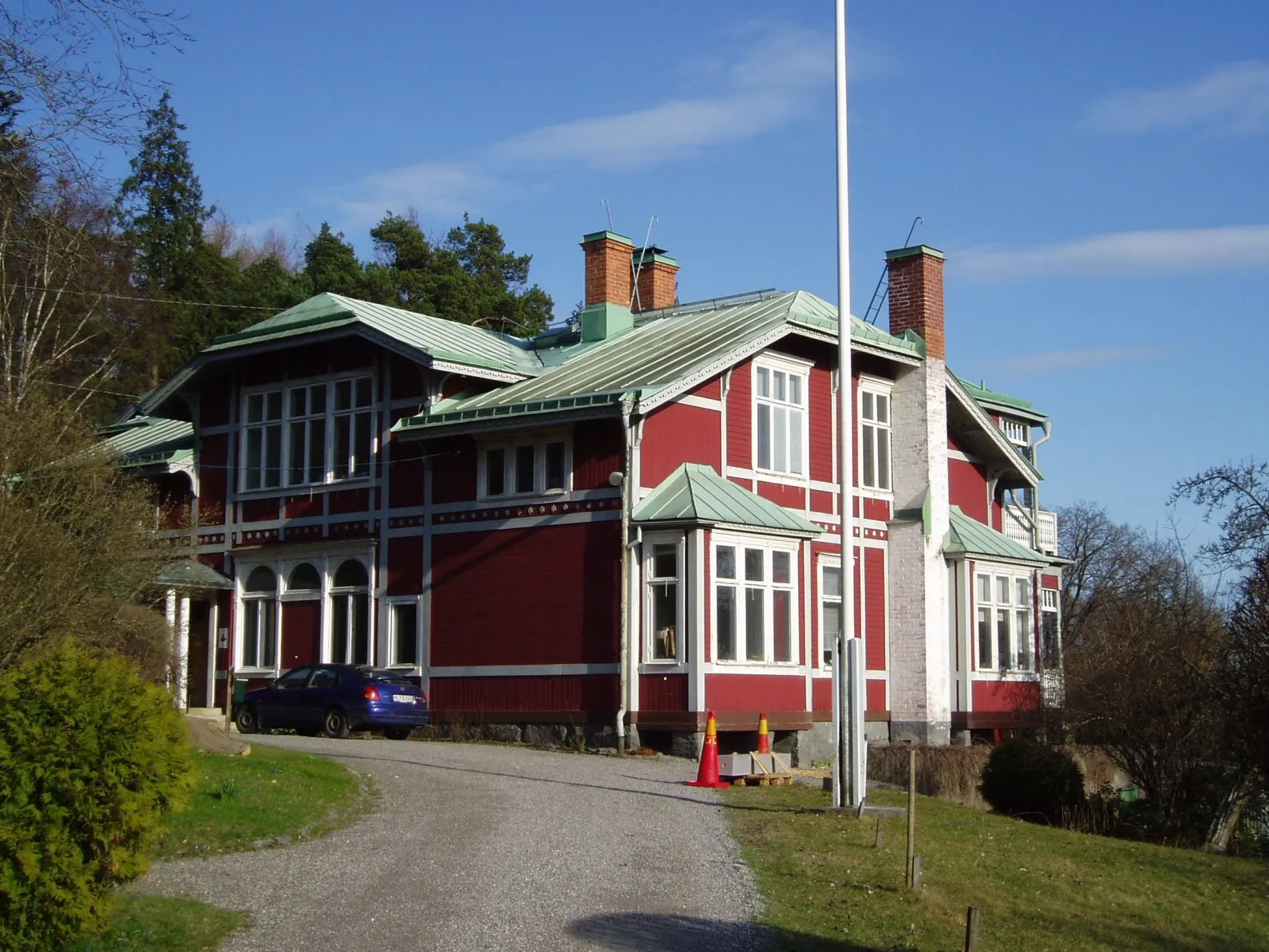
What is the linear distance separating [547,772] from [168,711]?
1108 cm

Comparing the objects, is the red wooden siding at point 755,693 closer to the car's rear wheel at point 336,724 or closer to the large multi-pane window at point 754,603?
the large multi-pane window at point 754,603

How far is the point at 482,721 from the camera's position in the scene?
1072 inches

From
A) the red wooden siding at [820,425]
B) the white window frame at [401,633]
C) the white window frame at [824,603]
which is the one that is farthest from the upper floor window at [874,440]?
the white window frame at [401,633]

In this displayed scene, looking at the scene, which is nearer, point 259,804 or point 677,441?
point 259,804

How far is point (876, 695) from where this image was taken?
2966cm

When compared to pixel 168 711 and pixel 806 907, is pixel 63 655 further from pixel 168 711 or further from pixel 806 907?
pixel 806 907

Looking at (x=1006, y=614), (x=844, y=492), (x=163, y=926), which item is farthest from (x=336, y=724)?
(x=163, y=926)

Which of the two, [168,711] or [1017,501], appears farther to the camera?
[1017,501]

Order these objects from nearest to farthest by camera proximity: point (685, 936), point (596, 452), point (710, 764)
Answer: point (685, 936) → point (710, 764) → point (596, 452)

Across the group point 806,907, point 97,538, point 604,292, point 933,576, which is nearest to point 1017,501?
point 933,576

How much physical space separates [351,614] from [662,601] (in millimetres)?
7000

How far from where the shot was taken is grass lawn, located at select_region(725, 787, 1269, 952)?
12312 millimetres

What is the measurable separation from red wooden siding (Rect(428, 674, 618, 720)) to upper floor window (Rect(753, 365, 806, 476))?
17.1ft

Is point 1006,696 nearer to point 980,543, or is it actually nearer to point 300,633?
point 980,543
